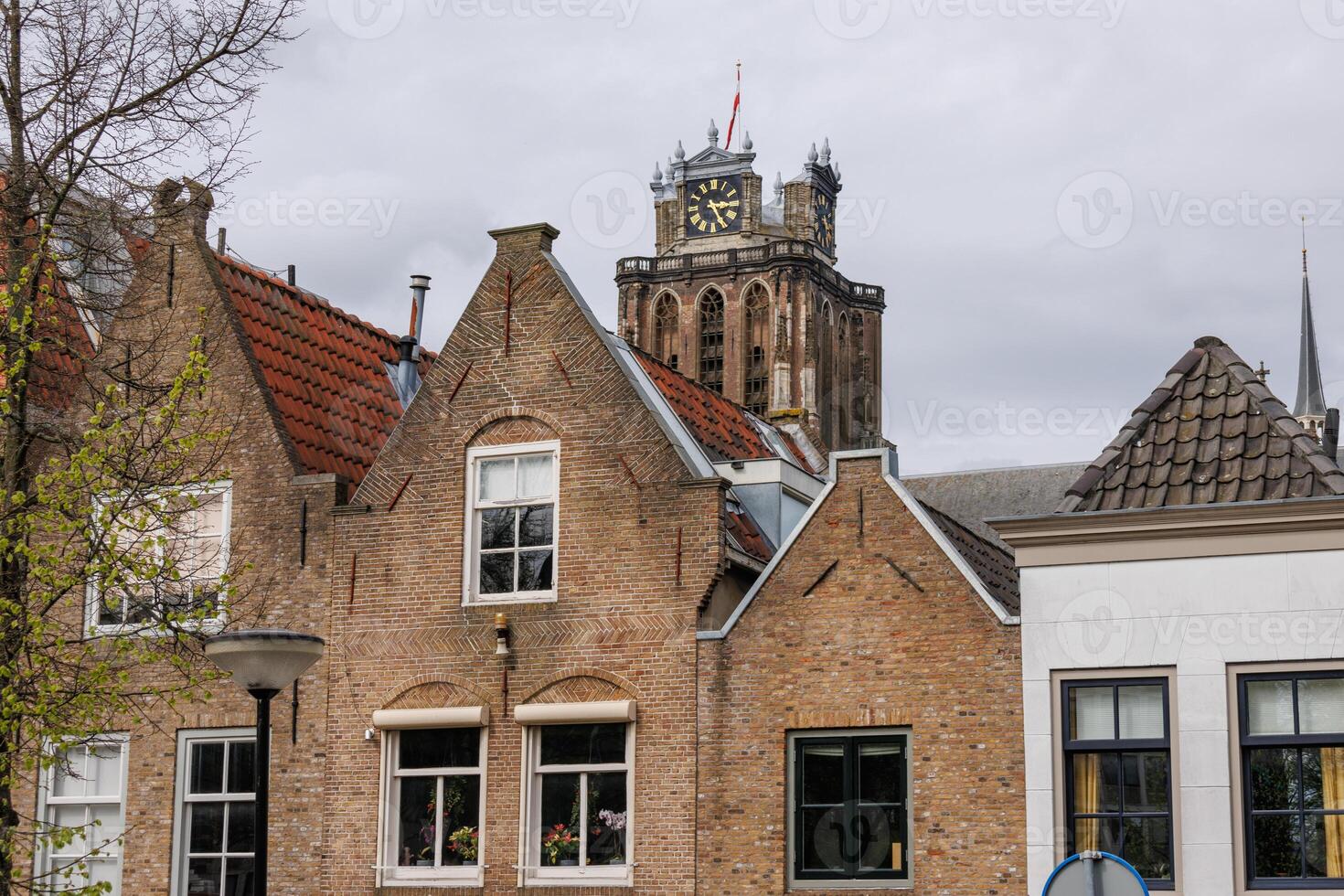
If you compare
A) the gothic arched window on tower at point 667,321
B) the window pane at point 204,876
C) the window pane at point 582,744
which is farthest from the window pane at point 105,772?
the gothic arched window on tower at point 667,321

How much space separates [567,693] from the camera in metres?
20.1

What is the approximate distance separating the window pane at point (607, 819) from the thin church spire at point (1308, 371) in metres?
97.2

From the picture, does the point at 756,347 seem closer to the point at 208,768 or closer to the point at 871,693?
the point at 208,768

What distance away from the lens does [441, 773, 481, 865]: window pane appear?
795 inches

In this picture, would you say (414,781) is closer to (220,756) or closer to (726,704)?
(220,756)

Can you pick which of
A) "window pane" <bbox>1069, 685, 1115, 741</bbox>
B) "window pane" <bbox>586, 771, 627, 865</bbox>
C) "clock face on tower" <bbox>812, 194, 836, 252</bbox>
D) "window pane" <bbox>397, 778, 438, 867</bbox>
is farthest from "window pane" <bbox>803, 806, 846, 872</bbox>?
"clock face on tower" <bbox>812, 194, 836, 252</bbox>

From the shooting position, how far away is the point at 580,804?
19.8 m

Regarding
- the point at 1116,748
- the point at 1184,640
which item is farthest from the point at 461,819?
the point at 1184,640

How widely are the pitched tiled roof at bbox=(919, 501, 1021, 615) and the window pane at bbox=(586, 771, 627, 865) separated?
4.47 meters

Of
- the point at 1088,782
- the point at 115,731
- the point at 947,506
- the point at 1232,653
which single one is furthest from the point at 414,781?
the point at 947,506

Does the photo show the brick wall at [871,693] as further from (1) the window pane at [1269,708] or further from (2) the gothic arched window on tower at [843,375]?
(2) the gothic arched window on tower at [843,375]

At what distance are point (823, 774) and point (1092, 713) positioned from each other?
9.47 feet

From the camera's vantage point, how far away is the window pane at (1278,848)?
651 inches

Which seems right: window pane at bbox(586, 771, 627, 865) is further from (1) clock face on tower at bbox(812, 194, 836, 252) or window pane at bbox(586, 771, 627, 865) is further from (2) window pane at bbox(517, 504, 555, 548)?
(1) clock face on tower at bbox(812, 194, 836, 252)
